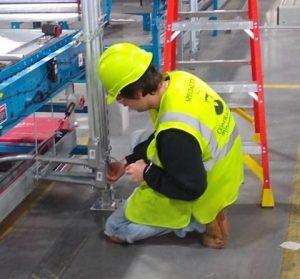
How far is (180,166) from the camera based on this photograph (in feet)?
11.6

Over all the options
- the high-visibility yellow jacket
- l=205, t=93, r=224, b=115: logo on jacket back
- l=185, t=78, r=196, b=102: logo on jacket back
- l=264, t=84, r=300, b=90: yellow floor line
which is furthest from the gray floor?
l=264, t=84, r=300, b=90: yellow floor line

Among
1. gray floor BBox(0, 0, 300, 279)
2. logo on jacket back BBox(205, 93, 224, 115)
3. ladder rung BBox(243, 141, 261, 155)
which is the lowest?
gray floor BBox(0, 0, 300, 279)

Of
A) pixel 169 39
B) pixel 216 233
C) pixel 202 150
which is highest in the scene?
pixel 169 39

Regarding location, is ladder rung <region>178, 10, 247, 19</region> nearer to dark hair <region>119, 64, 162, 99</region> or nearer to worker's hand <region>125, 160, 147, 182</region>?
dark hair <region>119, 64, 162, 99</region>

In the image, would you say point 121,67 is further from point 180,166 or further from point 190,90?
point 180,166

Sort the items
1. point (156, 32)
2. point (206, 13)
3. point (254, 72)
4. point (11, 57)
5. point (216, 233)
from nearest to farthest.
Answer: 1. point (11, 57)
2. point (216, 233)
3. point (254, 72)
4. point (206, 13)
5. point (156, 32)

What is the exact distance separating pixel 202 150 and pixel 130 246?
83 cm

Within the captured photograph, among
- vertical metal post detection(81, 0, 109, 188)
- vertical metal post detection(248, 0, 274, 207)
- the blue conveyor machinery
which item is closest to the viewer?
the blue conveyor machinery

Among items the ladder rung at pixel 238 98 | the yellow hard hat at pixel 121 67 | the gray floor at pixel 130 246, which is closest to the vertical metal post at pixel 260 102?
the gray floor at pixel 130 246

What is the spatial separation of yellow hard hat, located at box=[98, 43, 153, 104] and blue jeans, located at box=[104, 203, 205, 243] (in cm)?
84

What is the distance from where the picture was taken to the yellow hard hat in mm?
3514

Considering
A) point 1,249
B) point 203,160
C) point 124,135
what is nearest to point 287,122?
point 124,135

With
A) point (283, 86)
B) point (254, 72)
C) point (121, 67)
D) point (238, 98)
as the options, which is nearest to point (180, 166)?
point (121, 67)

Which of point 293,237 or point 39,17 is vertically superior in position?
point 39,17
